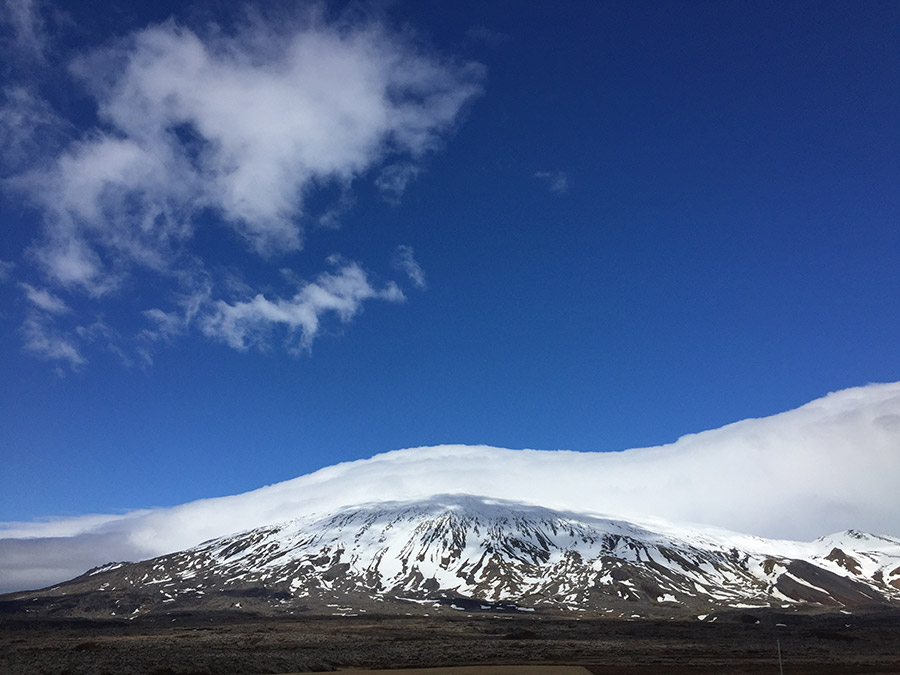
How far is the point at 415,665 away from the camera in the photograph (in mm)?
81625

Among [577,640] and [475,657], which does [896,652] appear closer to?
[577,640]

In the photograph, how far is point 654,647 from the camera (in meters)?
107

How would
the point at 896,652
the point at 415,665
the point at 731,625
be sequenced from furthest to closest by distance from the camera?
the point at 731,625, the point at 896,652, the point at 415,665

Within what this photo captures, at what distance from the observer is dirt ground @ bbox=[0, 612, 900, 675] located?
76688 millimetres

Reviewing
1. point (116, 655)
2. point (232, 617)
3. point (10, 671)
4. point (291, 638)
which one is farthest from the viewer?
point (232, 617)

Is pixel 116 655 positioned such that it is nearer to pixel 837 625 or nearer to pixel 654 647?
pixel 654 647

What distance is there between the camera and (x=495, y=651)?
96.1 metres

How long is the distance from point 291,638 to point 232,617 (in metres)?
96.0

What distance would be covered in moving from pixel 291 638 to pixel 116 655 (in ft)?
120

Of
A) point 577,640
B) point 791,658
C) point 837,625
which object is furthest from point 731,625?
point 791,658

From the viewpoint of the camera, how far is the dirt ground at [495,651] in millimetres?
76688

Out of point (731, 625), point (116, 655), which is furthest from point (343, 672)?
point (731, 625)

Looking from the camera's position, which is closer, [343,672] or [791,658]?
[343,672]

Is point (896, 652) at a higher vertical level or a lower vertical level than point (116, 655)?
lower
